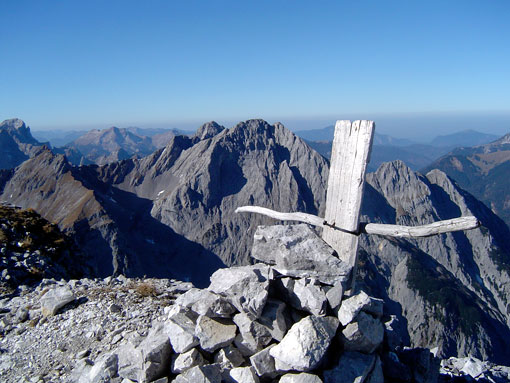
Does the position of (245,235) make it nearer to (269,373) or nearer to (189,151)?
(189,151)

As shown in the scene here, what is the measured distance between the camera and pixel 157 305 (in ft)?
37.0

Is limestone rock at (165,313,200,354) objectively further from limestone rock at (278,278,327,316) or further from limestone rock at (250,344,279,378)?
limestone rock at (278,278,327,316)

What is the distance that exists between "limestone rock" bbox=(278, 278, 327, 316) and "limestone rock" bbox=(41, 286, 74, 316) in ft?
29.0

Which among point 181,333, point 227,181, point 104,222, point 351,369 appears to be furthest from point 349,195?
point 227,181

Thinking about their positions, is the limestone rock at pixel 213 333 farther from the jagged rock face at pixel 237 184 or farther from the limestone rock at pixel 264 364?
the jagged rock face at pixel 237 184

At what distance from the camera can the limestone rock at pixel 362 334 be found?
6840 mm

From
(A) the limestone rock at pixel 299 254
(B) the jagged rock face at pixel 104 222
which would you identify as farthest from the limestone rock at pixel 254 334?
(B) the jagged rock face at pixel 104 222

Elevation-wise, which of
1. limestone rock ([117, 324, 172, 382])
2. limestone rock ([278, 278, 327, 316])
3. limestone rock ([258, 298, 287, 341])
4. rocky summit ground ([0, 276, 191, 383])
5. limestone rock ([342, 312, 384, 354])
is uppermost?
limestone rock ([278, 278, 327, 316])

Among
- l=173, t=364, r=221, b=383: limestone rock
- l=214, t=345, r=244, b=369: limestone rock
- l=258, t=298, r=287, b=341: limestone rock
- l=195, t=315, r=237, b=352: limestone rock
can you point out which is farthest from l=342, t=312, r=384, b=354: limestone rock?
l=173, t=364, r=221, b=383: limestone rock

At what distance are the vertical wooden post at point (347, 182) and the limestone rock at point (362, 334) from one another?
1229 millimetres

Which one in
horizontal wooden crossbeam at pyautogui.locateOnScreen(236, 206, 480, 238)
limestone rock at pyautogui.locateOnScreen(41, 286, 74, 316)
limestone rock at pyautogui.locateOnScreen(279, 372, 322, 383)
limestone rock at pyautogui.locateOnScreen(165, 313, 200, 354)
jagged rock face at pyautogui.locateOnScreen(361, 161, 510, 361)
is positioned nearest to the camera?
limestone rock at pyautogui.locateOnScreen(279, 372, 322, 383)

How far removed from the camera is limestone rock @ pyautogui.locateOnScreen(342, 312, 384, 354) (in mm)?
6840

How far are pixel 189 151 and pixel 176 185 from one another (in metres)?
25.7

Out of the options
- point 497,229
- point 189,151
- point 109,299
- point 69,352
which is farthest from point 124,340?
point 497,229
